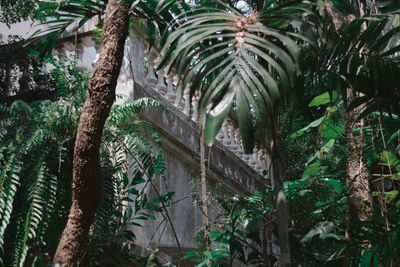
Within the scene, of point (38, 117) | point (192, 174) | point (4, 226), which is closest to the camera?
point (4, 226)

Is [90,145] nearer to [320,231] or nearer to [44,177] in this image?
[44,177]

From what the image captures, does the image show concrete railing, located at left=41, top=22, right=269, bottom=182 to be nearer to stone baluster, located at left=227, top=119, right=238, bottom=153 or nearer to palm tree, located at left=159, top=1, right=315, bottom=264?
stone baluster, located at left=227, top=119, right=238, bottom=153

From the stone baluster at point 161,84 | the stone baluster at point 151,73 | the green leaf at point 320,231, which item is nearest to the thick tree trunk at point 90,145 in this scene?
the green leaf at point 320,231

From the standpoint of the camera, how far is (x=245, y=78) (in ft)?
6.64

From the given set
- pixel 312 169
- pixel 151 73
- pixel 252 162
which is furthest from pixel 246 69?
pixel 252 162

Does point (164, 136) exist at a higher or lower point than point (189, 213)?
higher

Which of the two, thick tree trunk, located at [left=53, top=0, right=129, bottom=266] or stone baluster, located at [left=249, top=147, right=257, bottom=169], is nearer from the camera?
thick tree trunk, located at [left=53, top=0, right=129, bottom=266]

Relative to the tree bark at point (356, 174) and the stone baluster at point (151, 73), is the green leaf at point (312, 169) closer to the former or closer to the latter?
the tree bark at point (356, 174)

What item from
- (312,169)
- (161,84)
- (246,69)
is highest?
(161,84)

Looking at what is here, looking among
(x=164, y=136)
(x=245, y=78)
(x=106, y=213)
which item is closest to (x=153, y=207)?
(x=106, y=213)

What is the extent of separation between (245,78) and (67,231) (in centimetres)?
119

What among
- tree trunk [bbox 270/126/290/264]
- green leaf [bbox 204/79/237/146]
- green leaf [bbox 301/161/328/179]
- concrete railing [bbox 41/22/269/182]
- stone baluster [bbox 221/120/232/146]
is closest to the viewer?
green leaf [bbox 204/79/237/146]

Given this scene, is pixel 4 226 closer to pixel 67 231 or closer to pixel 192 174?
pixel 67 231

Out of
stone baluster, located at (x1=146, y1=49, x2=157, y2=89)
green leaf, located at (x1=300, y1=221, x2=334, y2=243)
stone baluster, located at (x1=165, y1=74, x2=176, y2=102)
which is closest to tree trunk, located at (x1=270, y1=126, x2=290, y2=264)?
green leaf, located at (x1=300, y1=221, x2=334, y2=243)
